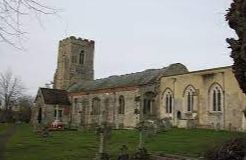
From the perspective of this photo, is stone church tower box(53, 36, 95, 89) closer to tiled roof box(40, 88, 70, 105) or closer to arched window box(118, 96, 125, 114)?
tiled roof box(40, 88, 70, 105)

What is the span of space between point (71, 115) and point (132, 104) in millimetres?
15073

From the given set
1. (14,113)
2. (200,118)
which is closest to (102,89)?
(200,118)

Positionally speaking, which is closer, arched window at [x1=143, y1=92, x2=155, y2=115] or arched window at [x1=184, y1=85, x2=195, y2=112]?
arched window at [x1=184, y1=85, x2=195, y2=112]

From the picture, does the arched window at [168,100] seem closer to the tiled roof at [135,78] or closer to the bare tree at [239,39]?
the tiled roof at [135,78]

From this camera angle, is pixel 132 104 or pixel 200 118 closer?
pixel 200 118

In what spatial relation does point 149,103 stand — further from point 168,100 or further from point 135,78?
point 135,78

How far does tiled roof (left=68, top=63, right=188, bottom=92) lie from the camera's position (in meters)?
48.7

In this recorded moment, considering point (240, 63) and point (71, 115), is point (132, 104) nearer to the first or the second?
point (71, 115)

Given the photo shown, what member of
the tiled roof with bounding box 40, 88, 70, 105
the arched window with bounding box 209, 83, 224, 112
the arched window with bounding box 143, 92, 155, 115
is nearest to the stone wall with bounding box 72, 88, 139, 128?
the arched window with bounding box 143, 92, 155, 115

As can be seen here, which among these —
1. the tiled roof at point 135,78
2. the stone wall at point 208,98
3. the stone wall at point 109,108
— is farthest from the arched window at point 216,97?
the stone wall at point 109,108

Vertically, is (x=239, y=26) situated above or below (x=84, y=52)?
below

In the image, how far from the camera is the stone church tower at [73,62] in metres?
69.6

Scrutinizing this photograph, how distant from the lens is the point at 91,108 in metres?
56.8

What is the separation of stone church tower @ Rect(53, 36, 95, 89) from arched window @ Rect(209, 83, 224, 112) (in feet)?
106
